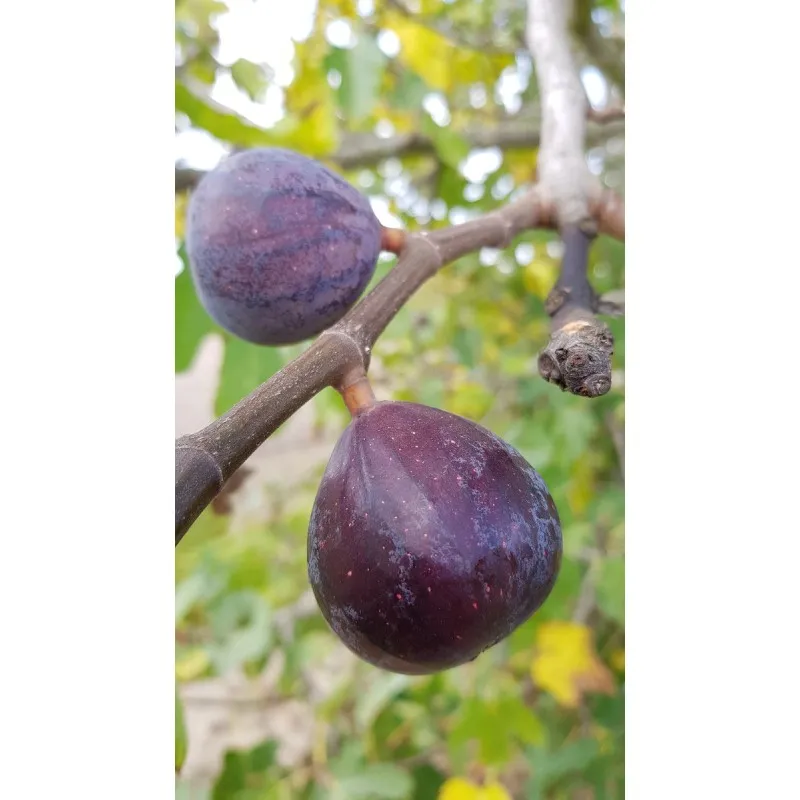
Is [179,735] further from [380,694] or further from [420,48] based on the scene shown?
[420,48]

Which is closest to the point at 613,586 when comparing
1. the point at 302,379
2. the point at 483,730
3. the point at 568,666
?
the point at 568,666

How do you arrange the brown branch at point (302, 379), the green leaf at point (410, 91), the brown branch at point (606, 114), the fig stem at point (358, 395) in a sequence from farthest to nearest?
the green leaf at point (410, 91) < the brown branch at point (606, 114) < the fig stem at point (358, 395) < the brown branch at point (302, 379)

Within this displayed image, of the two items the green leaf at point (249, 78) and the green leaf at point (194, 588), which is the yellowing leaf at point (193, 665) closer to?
the green leaf at point (194, 588)


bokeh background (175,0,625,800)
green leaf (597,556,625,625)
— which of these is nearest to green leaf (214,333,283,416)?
bokeh background (175,0,625,800)
